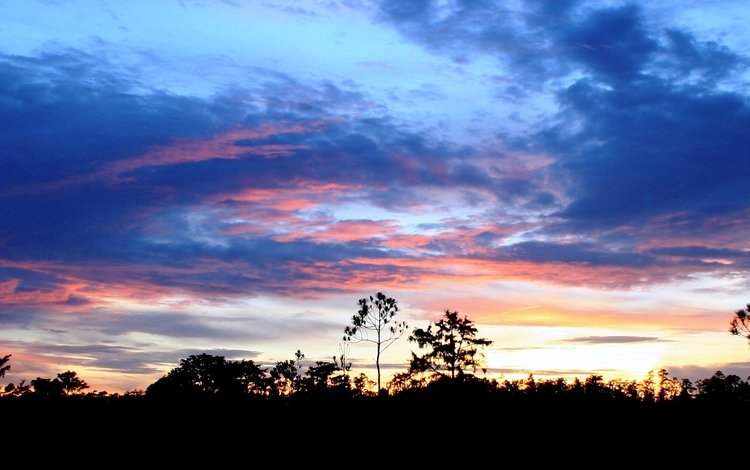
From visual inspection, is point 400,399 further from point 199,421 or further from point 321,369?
point 321,369

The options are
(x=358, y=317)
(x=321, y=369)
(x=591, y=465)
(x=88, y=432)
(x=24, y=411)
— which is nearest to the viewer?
(x=591, y=465)

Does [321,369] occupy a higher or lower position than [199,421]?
higher

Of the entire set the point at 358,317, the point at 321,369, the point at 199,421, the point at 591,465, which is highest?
the point at 358,317

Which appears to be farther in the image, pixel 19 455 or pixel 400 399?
pixel 400 399

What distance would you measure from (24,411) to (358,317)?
53.3 meters

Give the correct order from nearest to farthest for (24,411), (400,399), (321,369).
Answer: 1. (24,411)
2. (400,399)
3. (321,369)

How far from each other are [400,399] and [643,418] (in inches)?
360

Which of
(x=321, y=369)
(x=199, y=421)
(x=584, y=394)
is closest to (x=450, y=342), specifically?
(x=321, y=369)

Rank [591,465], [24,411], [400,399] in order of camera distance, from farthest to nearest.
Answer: [400,399] → [24,411] → [591,465]

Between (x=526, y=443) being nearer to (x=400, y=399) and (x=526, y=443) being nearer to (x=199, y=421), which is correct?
(x=400, y=399)

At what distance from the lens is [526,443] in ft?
72.6

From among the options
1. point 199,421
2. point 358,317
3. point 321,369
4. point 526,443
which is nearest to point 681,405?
point 526,443

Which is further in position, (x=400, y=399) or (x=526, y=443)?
(x=400, y=399)

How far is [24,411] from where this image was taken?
82.0 feet
